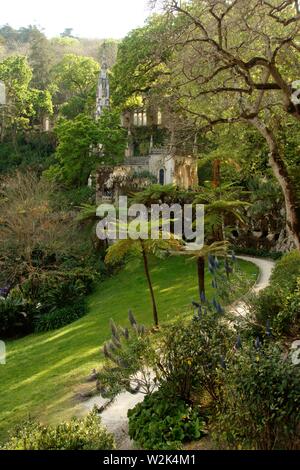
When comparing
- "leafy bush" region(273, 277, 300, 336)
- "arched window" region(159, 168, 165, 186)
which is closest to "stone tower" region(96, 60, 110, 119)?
"arched window" region(159, 168, 165, 186)

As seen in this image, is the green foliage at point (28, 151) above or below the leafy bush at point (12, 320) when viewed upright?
above

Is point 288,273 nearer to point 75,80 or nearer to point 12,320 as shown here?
point 12,320

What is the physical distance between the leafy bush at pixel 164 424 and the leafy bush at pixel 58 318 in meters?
12.4

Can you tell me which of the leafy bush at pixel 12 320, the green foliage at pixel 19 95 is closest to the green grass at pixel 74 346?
the leafy bush at pixel 12 320

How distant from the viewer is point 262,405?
6.26 metres

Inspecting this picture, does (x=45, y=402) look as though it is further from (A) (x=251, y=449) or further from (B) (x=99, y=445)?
(A) (x=251, y=449)

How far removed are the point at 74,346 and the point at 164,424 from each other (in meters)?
8.24

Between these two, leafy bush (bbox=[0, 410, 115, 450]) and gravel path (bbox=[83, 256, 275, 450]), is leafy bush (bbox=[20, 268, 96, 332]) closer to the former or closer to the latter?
gravel path (bbox=[83, 256, 275, 450])

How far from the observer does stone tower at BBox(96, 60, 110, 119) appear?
46.2 m

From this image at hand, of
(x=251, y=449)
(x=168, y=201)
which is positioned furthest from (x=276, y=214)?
(x=251, y=449)

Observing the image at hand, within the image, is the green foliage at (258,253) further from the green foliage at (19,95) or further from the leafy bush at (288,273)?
the green foliage at (19,95)

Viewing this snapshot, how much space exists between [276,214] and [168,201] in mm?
5469

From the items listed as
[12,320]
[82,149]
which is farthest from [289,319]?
[82,149]

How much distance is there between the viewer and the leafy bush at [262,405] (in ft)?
20.3
